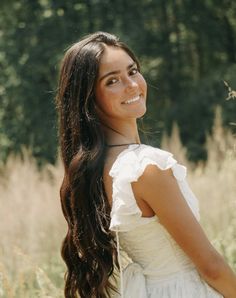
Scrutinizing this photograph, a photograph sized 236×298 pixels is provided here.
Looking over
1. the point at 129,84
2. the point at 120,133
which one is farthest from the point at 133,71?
the point at 120,133

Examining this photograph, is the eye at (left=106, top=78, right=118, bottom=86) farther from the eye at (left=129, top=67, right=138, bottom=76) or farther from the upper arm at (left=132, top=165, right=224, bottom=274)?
the upper arm at (left=132, top=165, right=224, bottom=274)

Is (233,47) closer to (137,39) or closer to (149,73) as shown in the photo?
(149,73)

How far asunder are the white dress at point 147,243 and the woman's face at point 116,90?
5.9 inches

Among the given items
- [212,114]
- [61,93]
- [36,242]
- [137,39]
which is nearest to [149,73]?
[137,39]

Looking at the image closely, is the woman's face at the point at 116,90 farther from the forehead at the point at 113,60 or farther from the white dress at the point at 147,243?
the white dress at the point at 147,243

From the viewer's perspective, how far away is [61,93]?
236 centimetres

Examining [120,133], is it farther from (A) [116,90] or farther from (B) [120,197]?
(B) [120,197]

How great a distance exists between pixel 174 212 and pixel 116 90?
0.45 metres

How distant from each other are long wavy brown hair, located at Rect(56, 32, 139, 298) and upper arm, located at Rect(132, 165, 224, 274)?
0.64ft

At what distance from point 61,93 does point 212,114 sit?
13.2 meters

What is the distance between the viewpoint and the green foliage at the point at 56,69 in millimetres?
15477

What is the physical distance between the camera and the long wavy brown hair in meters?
2.21

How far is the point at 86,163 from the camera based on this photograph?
2213mm

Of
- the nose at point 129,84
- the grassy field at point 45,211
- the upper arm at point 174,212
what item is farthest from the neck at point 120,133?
the grassy field at point 45,211
